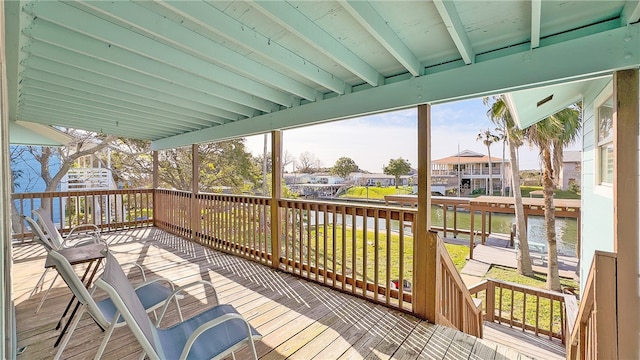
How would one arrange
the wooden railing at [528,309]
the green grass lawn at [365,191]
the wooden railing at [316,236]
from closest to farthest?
the wooden railing at [316,236] → the wooden railing at [528,309] → the green grass lawn at [365,191]

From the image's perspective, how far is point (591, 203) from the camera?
3.14m

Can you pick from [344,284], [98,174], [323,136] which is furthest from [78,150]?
[344,284]

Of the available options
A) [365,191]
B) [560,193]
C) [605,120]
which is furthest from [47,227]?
[560,193]

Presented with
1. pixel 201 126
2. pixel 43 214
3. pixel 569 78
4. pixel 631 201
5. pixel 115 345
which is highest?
pixel 201 126

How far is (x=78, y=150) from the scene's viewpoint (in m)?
9.52

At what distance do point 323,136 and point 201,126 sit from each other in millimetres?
9313

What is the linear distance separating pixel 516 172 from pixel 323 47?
28.4 feet

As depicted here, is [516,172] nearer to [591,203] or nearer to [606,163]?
[591,203]

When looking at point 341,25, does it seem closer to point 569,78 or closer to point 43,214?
point 569,78

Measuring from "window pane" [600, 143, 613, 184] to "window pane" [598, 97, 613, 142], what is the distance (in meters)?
0.11

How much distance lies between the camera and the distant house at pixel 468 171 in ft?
45.0

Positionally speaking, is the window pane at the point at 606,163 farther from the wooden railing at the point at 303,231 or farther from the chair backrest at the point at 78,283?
the chair backrest at the point at 78,283

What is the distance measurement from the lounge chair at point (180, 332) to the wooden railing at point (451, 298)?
1917mm

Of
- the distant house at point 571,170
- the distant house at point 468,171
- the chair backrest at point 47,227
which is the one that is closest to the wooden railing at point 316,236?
the chair backrest at point 47,227
